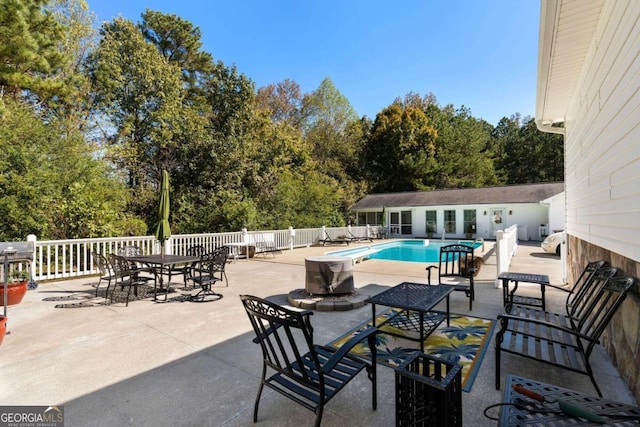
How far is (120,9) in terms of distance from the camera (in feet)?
54.1

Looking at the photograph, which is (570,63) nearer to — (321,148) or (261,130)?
(261,130)

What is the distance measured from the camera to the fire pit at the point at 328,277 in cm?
541

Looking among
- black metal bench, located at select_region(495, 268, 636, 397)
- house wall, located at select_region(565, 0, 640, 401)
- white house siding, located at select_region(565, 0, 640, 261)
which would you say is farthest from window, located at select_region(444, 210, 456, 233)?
black metal bench, located at select_region(495, 268, 636, 397)

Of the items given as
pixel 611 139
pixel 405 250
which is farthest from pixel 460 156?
pixel 611 139

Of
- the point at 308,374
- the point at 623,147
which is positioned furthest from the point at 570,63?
the point at 308,374

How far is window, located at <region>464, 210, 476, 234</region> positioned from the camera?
20422mm

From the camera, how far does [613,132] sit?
3.00 metres

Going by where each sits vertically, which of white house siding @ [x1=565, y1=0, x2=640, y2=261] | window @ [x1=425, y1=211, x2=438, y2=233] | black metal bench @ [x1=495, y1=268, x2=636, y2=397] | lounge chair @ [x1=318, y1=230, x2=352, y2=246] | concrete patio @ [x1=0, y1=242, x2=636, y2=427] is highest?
white house siding @ [x1=565, y1=0, x2=640, y2=261]

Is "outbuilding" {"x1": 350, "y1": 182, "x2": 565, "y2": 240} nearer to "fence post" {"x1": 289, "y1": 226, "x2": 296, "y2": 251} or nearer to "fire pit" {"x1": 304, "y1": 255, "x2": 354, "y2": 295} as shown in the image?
"fence post" {"x1": 289, "y1": 226, "x2": 296, "y2": 251}

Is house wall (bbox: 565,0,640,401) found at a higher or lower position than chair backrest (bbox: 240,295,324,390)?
higher

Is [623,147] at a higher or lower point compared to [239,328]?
higher

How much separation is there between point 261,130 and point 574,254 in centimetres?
1842

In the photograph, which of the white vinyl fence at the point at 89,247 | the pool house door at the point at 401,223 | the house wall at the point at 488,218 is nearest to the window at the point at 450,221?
the house wall at the point at 488,218

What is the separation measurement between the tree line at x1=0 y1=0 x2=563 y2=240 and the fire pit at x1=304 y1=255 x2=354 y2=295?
304 inches
